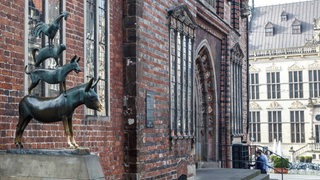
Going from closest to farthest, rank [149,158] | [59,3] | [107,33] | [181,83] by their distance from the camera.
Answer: [59,3]
[107,33]
[149,158]
[181,83]

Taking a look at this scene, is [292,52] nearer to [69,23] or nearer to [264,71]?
[264,71]

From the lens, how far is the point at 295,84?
52469 mm

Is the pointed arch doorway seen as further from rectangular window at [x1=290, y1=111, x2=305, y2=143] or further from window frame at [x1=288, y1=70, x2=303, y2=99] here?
window frame at [x1=288, y1=70, x2=303, y2=99]

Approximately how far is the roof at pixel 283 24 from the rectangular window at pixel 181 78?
42384 mm

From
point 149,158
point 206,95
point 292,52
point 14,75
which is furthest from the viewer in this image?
point 292,52

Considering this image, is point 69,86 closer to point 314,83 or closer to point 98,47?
point 98,47

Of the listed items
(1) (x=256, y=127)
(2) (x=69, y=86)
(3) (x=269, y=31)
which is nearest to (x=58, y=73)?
(2) (x=69, y=86)

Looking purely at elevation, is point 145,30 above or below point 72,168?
above

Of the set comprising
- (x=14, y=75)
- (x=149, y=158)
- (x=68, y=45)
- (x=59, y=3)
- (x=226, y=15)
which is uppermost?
(x=226, y=15)

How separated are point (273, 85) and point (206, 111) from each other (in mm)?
36957

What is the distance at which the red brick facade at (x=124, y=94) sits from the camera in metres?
6.73

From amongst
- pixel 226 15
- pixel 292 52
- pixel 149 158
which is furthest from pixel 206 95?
pixel 292 52

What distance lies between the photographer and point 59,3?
25.7 feet

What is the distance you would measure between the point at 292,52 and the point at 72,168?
159 feet
